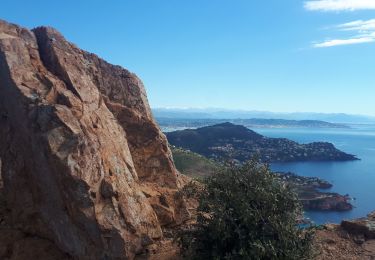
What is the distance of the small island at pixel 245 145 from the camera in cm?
14588

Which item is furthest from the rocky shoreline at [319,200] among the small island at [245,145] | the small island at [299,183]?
the small island at [245,145]

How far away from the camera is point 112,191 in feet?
45.2

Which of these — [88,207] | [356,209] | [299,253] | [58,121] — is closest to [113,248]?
[88,207]

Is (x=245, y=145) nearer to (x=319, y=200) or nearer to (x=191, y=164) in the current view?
(x=319, y=200)

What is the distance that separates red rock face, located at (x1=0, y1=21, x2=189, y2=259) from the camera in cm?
1333

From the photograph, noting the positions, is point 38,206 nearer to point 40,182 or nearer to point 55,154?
point 40,182

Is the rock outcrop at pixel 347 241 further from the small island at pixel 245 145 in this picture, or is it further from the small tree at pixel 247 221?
the small island at pixel 245 145

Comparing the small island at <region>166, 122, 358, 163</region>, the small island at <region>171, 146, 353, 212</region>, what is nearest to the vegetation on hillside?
the small island at <region>171, 146, 353, 212</region>

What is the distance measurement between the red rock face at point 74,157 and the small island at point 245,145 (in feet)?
379

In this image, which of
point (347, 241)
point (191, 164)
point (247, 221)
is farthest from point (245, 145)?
point (247, 221)

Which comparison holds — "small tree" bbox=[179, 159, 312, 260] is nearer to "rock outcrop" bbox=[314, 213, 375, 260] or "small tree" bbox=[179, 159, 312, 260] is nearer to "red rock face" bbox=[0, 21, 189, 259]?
"rock outcrop" bbox=[314, 213, 375, 260]

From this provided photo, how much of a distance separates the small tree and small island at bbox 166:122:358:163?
118338 mm

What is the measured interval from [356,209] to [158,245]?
307ft

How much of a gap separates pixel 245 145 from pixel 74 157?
140 m
